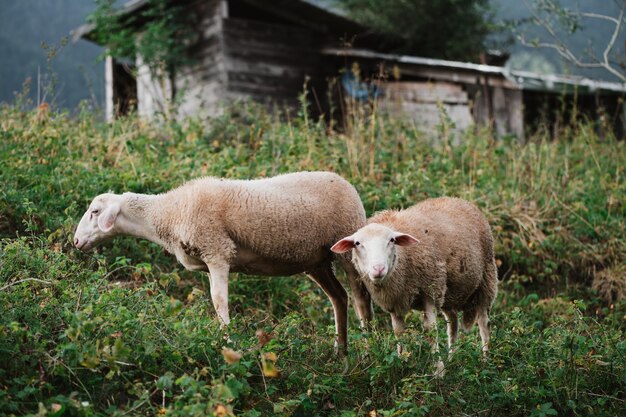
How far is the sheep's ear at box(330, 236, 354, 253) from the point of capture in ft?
19.5

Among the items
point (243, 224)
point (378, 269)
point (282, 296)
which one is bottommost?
point (282, 296)

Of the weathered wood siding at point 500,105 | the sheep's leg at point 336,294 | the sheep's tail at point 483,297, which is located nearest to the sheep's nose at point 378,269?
the sheep's leg at point 336,294

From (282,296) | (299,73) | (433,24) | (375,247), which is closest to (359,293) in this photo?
(375,247)

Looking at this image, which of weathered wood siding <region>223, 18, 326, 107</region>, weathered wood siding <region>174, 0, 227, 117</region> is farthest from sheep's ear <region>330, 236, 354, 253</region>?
weathered wood siding <region>174, 0, 227, 117</region>

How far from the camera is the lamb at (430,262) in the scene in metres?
6.02

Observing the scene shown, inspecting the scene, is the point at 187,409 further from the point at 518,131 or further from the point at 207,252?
the point at 518,131

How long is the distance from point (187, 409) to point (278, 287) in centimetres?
375

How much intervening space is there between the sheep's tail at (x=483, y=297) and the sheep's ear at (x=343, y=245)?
5.57 feet

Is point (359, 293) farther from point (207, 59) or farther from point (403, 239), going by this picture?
point (207, 59)

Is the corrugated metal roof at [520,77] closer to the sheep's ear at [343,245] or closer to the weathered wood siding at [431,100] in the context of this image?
the weathered wood siding at [431,100]

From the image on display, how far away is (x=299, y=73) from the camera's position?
17.2 metres

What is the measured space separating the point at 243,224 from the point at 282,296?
6.37ft

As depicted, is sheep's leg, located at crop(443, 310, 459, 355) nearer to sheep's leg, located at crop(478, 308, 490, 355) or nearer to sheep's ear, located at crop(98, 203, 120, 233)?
sheep's leg, located at crop(478, 308, 490, 355)

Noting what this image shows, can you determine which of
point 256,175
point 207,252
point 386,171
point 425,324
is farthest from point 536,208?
point 207,252
